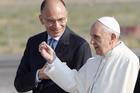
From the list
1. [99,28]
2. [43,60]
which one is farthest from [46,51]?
[99,28]

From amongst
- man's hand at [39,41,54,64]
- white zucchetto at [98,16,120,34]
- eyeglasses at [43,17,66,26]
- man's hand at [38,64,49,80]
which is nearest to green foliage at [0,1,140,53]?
man's hand at [38,64,49,80]

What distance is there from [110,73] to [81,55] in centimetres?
51

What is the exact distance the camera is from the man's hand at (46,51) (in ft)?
16.5

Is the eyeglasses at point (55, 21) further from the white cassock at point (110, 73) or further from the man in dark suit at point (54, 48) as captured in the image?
the white cassock at point (110, 73)

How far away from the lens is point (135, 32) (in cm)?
2548

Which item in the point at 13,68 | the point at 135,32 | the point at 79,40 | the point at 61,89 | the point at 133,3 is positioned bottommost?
the point at 133,3

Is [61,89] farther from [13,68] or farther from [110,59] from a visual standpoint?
[13,68]

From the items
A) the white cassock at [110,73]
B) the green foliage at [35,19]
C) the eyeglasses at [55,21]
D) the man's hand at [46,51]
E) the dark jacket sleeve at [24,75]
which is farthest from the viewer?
the green foliage at [35,19]

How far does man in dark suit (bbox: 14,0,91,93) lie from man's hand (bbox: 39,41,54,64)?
0.19m

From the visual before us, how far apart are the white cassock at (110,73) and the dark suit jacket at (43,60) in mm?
253

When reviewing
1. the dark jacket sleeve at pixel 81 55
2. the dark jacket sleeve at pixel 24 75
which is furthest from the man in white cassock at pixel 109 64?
the dark jacket sleeve at pixel 24 75

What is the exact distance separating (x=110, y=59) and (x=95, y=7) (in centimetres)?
3197

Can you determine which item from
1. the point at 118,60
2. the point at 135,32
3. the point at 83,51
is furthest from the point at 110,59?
the point at 135,32

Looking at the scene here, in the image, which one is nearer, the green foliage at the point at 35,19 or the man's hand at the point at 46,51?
the man's hand at the point at 46,51
